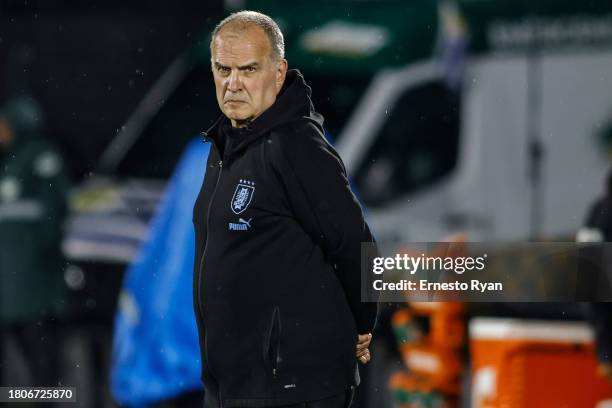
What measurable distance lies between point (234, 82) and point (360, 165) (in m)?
2.43

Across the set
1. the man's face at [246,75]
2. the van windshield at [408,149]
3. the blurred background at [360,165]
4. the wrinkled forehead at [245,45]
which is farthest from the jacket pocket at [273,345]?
the van windshield at [408,149]

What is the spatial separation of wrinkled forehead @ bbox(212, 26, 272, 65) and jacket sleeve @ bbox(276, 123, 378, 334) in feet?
0.69

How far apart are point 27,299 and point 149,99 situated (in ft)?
3.13

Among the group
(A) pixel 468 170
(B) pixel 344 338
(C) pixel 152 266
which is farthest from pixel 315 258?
(A) pixel 468 170

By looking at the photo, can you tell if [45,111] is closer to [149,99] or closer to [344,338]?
[149,99]

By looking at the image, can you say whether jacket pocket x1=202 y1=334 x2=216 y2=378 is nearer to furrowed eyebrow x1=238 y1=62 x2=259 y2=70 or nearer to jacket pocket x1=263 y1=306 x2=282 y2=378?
jacket pocket x1=263 y1=306 x2=282 y2=378

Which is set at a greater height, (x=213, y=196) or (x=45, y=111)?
(x=45, y=111)

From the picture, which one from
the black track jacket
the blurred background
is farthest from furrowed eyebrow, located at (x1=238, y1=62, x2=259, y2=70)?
the blurred background

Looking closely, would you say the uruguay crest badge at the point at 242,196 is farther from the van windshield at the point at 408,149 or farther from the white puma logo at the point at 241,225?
the van windshield at the point at 408,149

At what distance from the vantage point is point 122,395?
5.23 m

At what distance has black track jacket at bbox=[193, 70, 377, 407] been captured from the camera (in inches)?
139

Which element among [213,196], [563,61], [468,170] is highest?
[563,61]

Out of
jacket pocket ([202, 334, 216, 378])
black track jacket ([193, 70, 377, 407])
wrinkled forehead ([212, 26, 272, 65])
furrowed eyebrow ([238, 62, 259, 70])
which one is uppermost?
wrinkled forehead ([212, 26, 272, 65])

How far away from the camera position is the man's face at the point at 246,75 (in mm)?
3654
